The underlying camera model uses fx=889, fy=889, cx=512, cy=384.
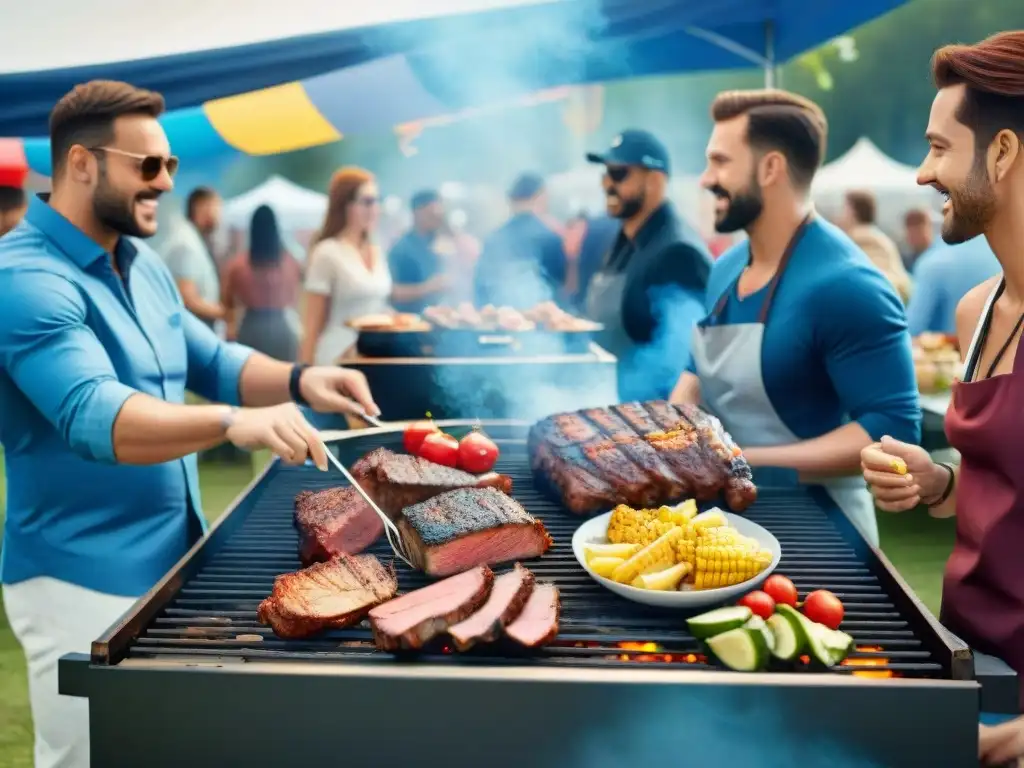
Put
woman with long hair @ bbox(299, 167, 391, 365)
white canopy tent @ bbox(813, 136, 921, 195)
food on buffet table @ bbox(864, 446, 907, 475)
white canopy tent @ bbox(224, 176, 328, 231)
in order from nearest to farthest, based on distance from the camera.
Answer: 1. food on buffet table @ bbox(864, 446, 907, 475)
2. woman with long hair @ bbox(299, 167, 391, 365)
3. white canopy tent @ bbox(813, 136, 921, 195)
4. white canopy tent @ bbox(224, 176, 328, 231)

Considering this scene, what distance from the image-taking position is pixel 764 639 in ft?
6.68

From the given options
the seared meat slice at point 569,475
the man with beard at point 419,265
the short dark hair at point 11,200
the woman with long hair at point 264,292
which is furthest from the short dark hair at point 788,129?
the woman with long hair at point 264,292

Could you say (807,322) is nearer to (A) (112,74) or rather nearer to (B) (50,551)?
(B) (50,551)

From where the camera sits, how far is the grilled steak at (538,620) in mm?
2113

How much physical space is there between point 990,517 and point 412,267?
7.50 metres

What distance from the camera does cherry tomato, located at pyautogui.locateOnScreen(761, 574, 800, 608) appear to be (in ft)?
7.63

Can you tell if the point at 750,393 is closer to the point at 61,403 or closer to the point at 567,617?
the point at 567,617

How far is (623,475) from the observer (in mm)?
3176

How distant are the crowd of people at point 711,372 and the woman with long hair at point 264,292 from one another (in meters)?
5.12

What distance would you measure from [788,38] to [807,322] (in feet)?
11.8

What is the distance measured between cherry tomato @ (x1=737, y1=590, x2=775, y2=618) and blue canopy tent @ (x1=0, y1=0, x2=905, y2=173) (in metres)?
3.89

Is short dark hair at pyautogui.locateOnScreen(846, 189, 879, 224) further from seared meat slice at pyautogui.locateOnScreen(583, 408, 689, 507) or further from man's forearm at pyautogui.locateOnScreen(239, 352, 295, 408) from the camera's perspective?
man's forearm at pyautogui.locateOnScreen(239, 352, 295, 408)

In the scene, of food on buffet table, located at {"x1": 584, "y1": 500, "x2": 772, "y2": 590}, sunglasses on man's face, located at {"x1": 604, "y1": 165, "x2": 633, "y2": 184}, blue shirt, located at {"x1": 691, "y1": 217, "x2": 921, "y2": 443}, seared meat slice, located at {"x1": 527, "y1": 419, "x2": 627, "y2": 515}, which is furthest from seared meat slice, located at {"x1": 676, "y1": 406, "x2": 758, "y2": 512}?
sunglasses on man's face, located at {"x1": 604, "y1": 165, "x2": 633, "y2": 184}

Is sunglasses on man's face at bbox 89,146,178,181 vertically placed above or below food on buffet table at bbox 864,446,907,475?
above
